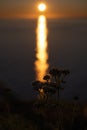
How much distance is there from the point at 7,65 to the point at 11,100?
17443mm

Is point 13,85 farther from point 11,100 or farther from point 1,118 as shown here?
point 1,118

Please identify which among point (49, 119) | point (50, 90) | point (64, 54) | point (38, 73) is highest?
point (64, 54)

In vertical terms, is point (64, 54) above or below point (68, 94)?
above

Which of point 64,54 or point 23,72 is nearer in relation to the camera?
point 23,72

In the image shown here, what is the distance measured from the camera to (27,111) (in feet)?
47.7

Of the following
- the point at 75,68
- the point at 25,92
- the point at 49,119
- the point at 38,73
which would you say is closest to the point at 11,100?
the point at 49,119

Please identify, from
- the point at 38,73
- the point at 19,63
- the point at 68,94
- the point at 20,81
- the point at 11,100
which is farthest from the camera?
the point at 19,63

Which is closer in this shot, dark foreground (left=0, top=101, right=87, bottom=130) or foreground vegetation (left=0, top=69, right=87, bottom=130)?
foreground vegetation (left=0, top=69, right=87, bottom=130)

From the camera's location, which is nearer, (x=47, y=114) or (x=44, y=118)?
(x=44, y=118)

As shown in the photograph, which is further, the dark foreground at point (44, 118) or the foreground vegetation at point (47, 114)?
the dark foreground at point (44, 118)

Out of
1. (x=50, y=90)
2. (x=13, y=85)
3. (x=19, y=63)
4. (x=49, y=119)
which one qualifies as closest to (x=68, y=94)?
(x=13, y=85)

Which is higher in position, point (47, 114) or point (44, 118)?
point (47, 114)

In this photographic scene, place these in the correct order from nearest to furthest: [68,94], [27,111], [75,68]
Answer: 1. [27,111]
2. [68,94]
3. [75,68]

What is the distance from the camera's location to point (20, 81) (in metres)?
25.9
